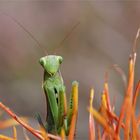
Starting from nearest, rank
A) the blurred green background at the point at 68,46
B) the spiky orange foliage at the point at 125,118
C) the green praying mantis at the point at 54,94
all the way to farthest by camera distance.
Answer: the spiky orange foliage at the point at 125,118 < the green praying mantis at the point at 54,94 < the blurred green background at the point at 68,46

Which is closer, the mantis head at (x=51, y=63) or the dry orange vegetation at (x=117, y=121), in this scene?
the dry orange vegetation at (x=117, y=121)

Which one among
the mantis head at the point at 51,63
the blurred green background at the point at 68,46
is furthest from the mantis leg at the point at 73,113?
the blurred green background at the point at 68,46

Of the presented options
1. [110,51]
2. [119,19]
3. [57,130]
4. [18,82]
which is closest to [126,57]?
[110,51]

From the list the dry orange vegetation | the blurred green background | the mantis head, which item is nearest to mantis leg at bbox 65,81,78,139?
the dry orange vegetation

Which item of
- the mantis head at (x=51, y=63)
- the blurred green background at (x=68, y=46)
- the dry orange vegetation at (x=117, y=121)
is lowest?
the blurred green background at (x=68, y=46)

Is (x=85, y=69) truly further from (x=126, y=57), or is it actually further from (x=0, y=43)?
(x=0, y=43)

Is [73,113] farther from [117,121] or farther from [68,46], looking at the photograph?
[68,46]

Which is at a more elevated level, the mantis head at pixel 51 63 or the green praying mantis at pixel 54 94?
the mantis head at pixel 51 63

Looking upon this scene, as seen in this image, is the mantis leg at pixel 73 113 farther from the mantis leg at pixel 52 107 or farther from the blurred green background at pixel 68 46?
the blurred green background at pixel 68 46

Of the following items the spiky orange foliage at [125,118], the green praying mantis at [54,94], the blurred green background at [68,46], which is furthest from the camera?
the blurred green background at [68,46]
